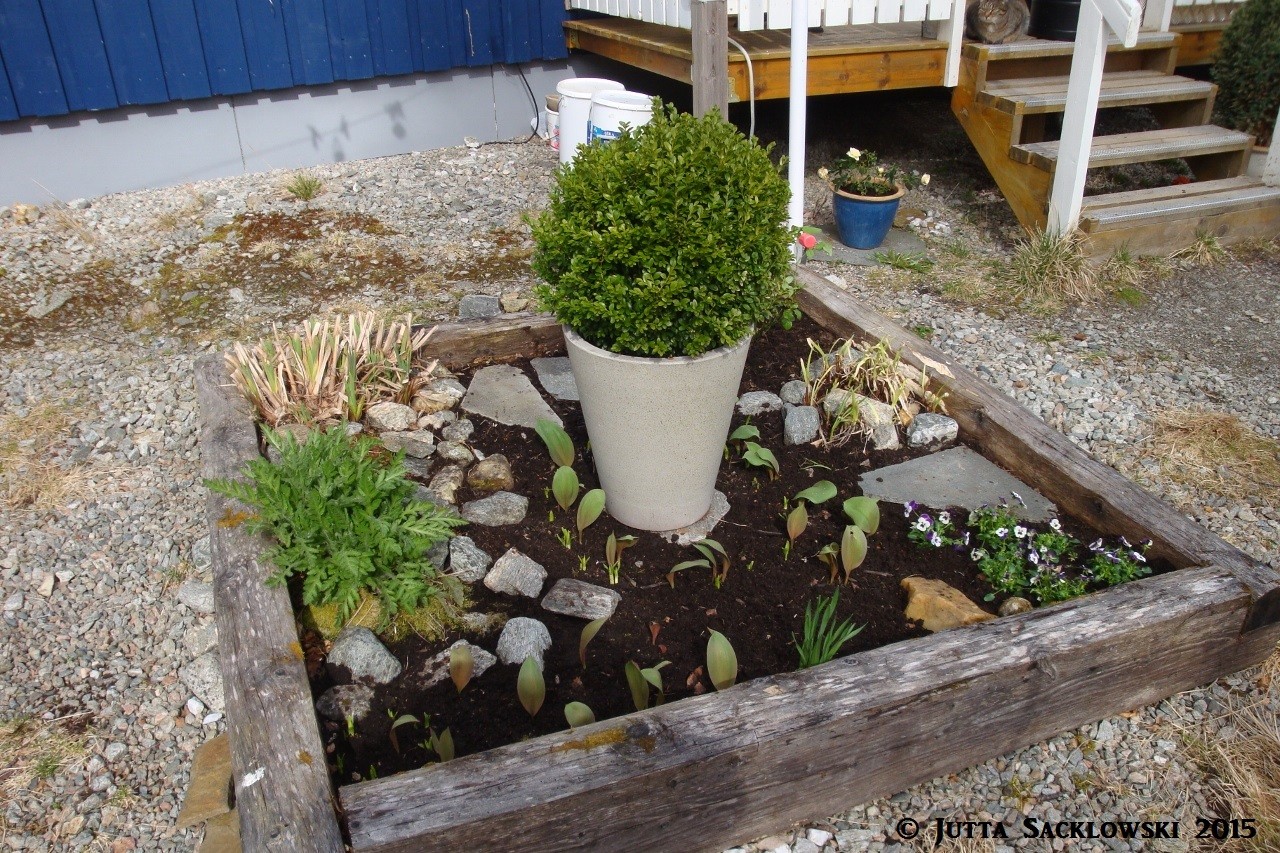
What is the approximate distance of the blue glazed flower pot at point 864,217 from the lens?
5.07 m

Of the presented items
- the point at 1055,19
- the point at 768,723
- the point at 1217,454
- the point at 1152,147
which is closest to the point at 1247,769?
the point at 768,723

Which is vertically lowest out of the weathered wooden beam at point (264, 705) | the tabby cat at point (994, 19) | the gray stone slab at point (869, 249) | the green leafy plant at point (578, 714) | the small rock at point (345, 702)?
the gray stone slab at point (869, 249)

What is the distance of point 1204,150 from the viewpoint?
5242mm

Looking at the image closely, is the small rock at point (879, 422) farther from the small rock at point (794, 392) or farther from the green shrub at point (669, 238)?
the green shrub at point (669, 238)

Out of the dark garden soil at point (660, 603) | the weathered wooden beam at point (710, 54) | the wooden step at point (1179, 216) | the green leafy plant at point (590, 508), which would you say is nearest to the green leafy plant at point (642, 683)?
the dark garden soil at point (660, 603)

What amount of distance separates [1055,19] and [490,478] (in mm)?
4918

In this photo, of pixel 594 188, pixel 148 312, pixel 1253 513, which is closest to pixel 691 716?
pixel 594 188

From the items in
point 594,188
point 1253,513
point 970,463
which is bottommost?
point 1253,513

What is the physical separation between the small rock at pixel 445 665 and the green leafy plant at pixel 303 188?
13.7ft

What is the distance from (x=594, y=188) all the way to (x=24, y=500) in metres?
2.33

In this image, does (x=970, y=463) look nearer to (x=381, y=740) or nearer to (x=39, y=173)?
(x=381, y=740)

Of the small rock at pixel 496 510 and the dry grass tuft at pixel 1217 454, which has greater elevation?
the small rock at pixel 496 510

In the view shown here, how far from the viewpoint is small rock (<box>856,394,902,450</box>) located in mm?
3102

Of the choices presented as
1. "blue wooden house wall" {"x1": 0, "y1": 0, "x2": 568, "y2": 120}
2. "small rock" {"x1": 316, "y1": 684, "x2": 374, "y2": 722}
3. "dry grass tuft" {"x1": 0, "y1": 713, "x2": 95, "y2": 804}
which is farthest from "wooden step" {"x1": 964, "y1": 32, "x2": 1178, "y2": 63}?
"dry grass tuft" {"x1": 0, "y1": 713, "x2": 95, "y2": 804}
